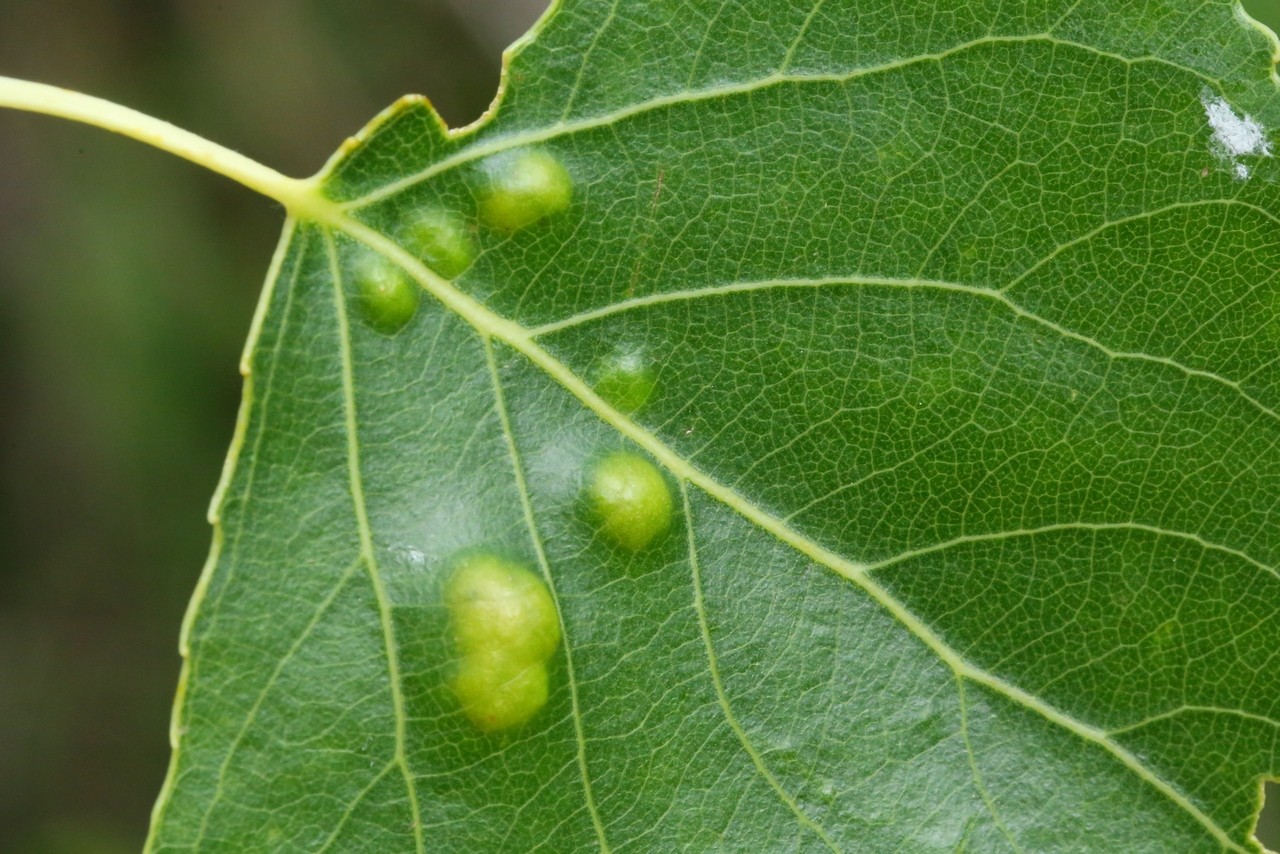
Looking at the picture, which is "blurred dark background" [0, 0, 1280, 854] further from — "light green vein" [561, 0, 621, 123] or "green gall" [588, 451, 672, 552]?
"green gall" [588, 451, 672, 552]

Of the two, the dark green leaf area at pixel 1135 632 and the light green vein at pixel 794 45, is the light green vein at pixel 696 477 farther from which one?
the light green vein at pixel 794 45

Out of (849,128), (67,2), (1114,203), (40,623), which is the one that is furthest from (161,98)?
(1114,203)

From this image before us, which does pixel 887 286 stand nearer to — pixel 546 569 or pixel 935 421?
pixel 935 421

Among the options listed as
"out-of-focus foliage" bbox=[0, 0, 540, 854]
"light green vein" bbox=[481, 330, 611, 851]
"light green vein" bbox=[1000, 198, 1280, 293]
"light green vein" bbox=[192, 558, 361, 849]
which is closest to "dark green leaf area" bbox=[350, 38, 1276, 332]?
"light green vein" bbox=[1000, 198, 1280, 293]

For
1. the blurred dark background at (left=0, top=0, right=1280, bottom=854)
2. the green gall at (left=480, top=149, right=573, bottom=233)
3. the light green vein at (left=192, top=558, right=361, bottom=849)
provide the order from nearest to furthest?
1. the light green vein at (left=192, top=558, right=361, bottom=849)
2. the green gall at (left=480, top=149, right=573, bottom=233)
3. the blurred dark background at (left=0, top=0, right=1280, bottom=854)

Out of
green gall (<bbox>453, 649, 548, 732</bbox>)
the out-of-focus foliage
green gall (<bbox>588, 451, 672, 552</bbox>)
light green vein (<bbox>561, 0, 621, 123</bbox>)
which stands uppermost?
the out-of-focus foliage

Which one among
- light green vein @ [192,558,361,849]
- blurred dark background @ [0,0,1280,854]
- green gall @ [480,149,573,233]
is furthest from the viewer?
blurred dark background @ [0,0,1280,854]

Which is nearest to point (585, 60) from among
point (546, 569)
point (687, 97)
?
point (687, 97)
